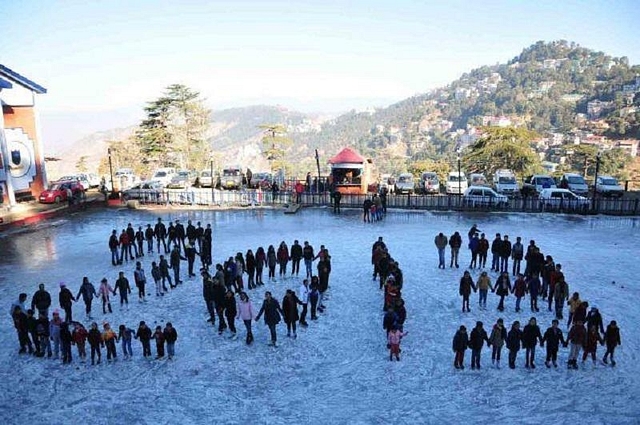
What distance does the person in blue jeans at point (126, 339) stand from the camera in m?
11.7

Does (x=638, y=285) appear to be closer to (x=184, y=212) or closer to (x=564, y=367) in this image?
(x=564, y=367)

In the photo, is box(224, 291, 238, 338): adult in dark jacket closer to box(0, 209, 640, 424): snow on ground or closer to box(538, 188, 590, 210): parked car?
box(0, 209, 640, 424): snow on ground

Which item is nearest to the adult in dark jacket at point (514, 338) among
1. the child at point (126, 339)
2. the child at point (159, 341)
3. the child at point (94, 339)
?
the child at point (159, 341)

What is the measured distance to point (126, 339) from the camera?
1176cm

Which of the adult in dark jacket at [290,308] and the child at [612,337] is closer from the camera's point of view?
the child at [612,337]

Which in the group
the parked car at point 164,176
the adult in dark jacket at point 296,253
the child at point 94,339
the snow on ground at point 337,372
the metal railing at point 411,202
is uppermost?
the parked car at point 164,176

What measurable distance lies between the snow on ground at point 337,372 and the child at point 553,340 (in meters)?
0.28

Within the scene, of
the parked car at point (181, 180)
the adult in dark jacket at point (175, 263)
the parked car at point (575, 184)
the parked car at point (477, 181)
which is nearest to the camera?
the adult in dark jacket at point (175, 263)

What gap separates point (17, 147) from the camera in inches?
1362

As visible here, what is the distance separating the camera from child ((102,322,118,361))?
456 inches

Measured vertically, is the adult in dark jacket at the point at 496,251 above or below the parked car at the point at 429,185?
below

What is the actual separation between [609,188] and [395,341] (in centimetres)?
2869

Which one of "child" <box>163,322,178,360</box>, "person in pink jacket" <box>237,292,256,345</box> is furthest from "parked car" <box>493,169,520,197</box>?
"child" <box>163,322,178,360</box>

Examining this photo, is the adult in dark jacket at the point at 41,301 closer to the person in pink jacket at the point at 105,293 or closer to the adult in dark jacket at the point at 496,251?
the person in pink jacket at the point at 105,293
